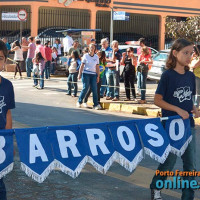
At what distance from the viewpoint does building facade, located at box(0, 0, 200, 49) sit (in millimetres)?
33625

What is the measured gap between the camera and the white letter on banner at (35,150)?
4.91 meters

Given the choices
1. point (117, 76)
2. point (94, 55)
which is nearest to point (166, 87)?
point (94, 55)

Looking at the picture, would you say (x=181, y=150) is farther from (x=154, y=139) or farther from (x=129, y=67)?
(x=129, y=67)

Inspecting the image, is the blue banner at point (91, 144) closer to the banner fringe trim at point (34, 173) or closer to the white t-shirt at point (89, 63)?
the banner fringe trim at point (34, 173)

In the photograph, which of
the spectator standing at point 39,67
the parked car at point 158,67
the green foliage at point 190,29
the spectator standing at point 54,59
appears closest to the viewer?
the spectator standing at point 39,67

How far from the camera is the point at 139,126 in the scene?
559 cm

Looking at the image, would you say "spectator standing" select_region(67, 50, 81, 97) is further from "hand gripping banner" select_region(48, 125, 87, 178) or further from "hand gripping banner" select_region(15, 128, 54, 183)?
"hand gripping banner" select_region(15, 128, 54, 183)

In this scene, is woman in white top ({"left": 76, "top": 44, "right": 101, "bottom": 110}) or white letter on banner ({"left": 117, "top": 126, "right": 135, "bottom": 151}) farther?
woman in white top ({"left": 76, "top": 44, "right": 101, "bottom": 110})

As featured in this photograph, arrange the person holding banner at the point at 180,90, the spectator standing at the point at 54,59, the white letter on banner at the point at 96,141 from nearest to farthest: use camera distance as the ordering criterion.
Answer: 1. the white letter on banner at the point at 96,141
2. the person holding banner at the point at 180,90
3. the spectator standing at the point at 54,59

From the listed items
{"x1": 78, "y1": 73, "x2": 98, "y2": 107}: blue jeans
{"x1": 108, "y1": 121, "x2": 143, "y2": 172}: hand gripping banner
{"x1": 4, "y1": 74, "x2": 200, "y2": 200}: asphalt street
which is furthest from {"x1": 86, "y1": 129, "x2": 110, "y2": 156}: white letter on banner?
{"x1": 78, "y1": 73, "x2": 98, "y2": 107}: blue jeans

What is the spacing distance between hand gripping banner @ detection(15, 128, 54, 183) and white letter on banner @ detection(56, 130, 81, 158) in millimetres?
111

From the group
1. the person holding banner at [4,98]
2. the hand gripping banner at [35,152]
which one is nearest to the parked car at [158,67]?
the hand gripping banner at [35,152]

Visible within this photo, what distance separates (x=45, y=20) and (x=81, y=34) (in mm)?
8371

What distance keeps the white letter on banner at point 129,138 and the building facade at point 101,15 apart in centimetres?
2784
